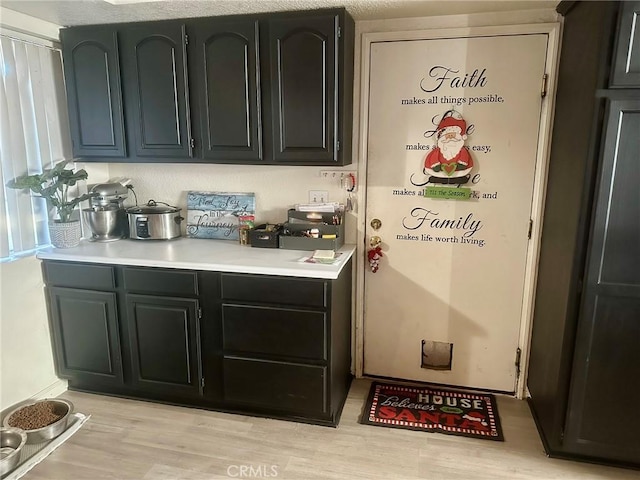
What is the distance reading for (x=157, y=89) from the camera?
8.57 feet

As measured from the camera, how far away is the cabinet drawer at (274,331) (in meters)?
2.37

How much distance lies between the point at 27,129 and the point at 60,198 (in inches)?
16.5

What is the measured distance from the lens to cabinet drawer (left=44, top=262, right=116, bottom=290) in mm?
2576

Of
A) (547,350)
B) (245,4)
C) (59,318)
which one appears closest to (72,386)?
(59,318)

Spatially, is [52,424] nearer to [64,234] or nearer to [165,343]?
[165,343]

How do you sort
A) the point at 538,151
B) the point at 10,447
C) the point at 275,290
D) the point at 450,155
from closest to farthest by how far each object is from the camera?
the point at 10,447 < the point at 275,290 < the point at 538,151 < the point at 450,155

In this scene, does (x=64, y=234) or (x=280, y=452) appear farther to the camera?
(x=64, y=234)

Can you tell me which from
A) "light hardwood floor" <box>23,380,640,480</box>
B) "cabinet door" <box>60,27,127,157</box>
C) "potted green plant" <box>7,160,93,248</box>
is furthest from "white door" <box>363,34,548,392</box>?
"potted green plant" <box>7,160,93,248</box>

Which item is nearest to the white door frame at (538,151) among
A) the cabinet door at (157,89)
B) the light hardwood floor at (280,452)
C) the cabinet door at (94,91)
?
the light hardwood floor at (280,452)

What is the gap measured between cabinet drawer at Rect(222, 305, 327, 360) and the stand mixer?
1009 mm

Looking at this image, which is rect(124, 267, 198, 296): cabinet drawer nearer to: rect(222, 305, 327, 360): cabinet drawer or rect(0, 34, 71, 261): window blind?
rect(222, 305, 327, 360): cabinet drawer

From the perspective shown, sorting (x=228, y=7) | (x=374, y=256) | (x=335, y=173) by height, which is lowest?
(x=374, y=256)

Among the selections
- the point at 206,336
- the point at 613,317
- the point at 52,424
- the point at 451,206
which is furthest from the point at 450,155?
the point at 52,424

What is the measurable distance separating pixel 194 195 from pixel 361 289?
4.05ft
